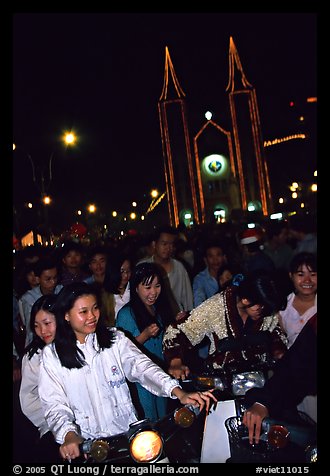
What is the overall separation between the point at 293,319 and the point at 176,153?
51.1 meters

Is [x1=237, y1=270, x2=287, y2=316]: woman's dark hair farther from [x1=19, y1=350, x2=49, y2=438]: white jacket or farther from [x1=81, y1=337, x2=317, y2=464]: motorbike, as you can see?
[x1=19, y1=350, x2=49, y2=438]: white jacket

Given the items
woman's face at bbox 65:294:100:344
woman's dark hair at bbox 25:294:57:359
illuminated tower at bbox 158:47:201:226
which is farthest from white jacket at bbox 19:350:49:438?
illuminated tower at bbox 158:47:201:226

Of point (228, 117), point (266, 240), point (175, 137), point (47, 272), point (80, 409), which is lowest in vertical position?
point (80, 409)

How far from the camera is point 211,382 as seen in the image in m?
3.92

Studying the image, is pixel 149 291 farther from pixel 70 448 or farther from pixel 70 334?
pixel 70 448

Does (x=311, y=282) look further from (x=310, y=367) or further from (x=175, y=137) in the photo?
(x=175, y=137)

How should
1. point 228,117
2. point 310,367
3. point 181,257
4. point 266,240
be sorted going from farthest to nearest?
point 228,117
point 181,257
point 266,240
point 310,367

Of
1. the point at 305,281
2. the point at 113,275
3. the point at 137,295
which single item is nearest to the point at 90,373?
the point at 137,295

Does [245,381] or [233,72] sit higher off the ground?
[233,72]

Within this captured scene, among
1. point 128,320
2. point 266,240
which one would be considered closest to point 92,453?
point 128,320

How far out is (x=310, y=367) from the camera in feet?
12.2

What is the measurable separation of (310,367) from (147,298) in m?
2.40

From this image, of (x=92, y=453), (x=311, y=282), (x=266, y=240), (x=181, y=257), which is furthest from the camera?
(x=181, y=257)

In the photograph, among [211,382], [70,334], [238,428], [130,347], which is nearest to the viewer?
[238,428]
